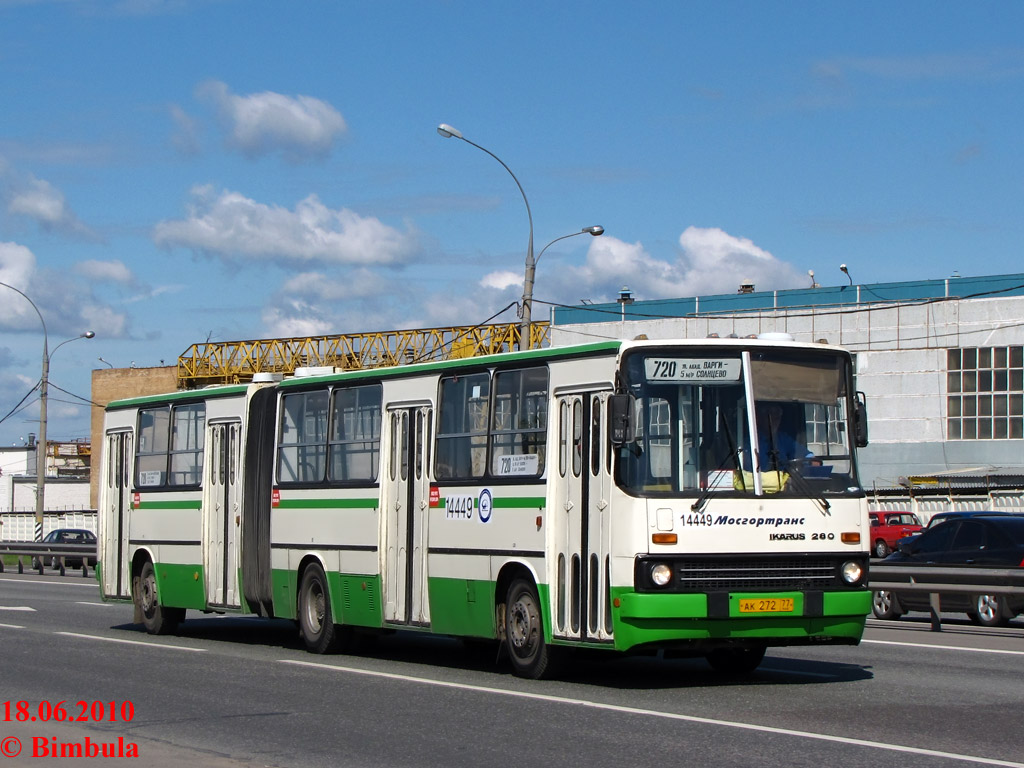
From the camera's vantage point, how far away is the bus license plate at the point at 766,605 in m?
12.1

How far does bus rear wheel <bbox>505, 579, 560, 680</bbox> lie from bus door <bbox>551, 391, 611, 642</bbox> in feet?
1.11

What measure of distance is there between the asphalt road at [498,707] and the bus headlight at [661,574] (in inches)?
35.5

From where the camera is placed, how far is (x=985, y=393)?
191 ft

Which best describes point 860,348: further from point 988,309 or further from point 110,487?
point 110,487

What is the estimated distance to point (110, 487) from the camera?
21203 mm

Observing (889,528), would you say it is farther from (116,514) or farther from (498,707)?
(498,707)

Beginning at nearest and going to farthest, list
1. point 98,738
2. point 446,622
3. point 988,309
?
point 98,738, point 446,622, point 988,309

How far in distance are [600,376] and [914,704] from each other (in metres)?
3.60

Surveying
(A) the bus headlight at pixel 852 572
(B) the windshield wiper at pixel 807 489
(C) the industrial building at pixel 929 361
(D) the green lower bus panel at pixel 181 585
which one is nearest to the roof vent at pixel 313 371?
(D) the green lower bus panel at pixel 181 585

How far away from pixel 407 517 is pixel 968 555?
33.9ft

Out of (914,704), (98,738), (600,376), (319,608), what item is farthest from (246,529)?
(914,704)

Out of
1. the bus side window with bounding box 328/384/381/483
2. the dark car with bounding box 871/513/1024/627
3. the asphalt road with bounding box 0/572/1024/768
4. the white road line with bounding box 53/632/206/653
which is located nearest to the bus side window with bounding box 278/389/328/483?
the bus side window with bounding box 328/384/381/483

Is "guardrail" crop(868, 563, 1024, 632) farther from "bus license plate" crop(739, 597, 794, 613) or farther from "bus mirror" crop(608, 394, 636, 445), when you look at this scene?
"bus mirror" crop(608, 394, 636, 445)

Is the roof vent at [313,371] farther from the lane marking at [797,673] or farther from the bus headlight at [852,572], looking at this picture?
the bus headlight at [852,572]
